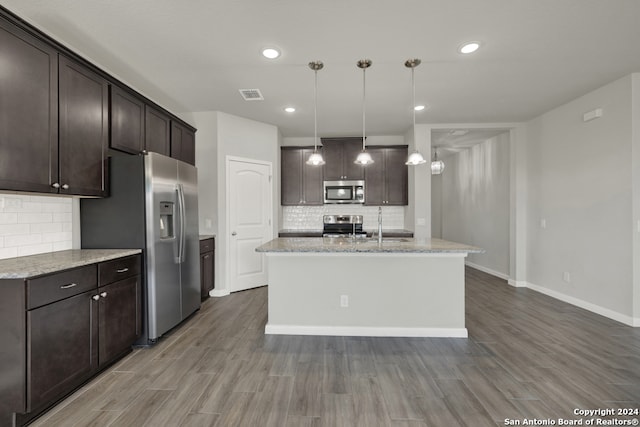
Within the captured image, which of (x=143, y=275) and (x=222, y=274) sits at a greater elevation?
(x=143, y=275)

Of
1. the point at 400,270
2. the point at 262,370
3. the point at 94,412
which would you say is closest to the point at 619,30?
the point at 400,270

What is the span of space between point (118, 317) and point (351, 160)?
425 centimetres

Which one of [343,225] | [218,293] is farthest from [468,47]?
[218,293]

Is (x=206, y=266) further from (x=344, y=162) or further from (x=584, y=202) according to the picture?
(x=584, y=202)

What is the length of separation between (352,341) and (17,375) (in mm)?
2456

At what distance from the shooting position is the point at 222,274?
4309mm

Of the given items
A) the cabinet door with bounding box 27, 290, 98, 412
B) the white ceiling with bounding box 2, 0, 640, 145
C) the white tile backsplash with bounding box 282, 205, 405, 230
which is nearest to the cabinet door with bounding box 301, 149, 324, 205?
the white tile backsplash with bounding box 282, 205, 405, 230

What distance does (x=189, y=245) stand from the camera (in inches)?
129

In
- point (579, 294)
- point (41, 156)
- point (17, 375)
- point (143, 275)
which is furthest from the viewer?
point (579, 294)

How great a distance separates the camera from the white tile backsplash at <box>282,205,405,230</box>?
18.2 feet

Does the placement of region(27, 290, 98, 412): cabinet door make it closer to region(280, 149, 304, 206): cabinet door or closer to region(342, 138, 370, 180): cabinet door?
region(280, 149, 304, 206): cabinet door

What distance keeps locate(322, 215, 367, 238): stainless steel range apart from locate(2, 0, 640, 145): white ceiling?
2196 millimetres

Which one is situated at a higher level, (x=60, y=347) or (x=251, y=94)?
(x=251, y=94)

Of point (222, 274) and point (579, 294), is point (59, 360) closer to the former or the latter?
point (222, 274)
